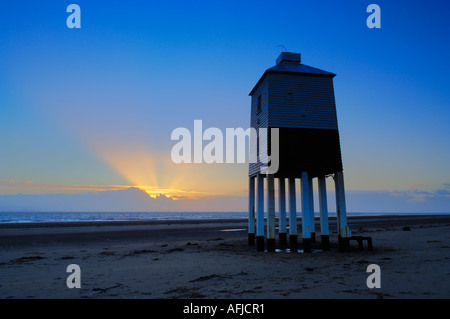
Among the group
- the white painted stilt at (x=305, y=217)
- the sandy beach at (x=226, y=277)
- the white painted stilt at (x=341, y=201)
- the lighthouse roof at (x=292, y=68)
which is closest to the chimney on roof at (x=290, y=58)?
the lighthouse roof at (x=292, y=68)

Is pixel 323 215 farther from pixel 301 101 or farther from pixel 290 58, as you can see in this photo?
pixel 290 58

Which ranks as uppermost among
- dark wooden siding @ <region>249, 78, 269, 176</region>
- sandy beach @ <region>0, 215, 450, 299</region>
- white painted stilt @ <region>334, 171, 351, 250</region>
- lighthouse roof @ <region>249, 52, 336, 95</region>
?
lighthouse roof @ <region>249, 52, 336, 95</region>

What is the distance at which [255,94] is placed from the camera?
20.5 m

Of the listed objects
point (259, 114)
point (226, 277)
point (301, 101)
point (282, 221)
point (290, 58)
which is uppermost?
point (290, 58)

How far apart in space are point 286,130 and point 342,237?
264 inches

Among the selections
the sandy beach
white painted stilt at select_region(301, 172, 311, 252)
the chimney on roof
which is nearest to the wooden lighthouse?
white painted stilt at select_region(301, 172, 311, 252)

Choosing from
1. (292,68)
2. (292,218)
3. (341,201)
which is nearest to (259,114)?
(292,68)

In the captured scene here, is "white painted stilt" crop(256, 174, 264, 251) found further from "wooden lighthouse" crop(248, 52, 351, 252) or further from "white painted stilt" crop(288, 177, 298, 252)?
"white painted stilt" crop(288, 177, 298, 252)

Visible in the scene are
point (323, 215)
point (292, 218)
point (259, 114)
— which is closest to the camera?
point (292, 218)

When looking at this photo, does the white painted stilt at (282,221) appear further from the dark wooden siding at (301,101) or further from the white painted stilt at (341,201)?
the dark wooden siding at (301,101)

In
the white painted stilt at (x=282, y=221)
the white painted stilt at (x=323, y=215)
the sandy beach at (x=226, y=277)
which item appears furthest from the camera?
the white painted stilt at (x=282, y=221)
